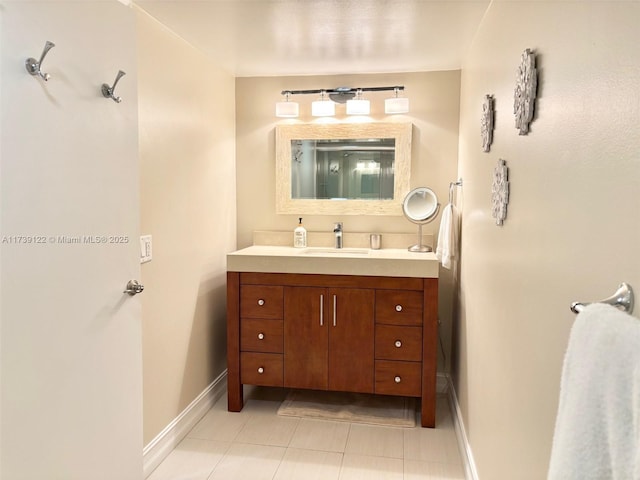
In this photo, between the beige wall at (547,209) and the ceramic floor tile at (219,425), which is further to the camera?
the ceramic floor tile at (219,425)

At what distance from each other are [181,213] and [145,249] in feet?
1.39

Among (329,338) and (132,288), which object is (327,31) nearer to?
(132,288)

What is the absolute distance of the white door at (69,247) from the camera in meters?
1.23

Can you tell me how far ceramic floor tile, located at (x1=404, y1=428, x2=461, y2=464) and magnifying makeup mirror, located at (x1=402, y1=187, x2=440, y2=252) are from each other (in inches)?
43.9

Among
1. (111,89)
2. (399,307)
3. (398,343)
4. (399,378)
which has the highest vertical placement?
(111,89)

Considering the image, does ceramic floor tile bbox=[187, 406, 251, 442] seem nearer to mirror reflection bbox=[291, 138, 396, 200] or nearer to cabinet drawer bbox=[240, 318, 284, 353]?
cabinet drawer bbox=[240, 318, 284, 353]

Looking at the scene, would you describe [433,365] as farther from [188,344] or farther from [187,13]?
[187,13]

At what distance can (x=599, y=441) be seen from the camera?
0.63 metres

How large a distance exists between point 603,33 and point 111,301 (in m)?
1.61

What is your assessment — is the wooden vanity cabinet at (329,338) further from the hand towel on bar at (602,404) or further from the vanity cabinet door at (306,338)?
the hand towel on bar at (602,404)

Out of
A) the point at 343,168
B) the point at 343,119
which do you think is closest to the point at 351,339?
the point at 343,168

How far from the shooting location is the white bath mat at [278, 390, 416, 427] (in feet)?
9.29

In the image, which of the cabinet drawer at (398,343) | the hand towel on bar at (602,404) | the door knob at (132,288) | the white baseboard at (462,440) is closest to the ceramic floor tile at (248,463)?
the cabinet drawer at (398,343)

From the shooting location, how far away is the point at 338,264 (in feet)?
8.95
